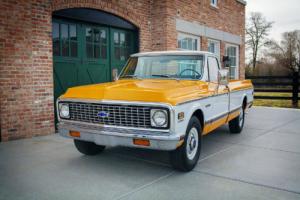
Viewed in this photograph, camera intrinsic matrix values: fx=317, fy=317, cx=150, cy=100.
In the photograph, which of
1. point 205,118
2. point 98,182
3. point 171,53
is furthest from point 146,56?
point 98,182

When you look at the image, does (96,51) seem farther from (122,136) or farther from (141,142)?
(141,142)

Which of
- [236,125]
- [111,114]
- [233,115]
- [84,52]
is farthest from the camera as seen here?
[84,52]

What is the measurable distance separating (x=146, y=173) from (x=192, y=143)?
2.67ft

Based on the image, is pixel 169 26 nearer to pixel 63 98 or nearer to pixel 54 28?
pixel 54 28

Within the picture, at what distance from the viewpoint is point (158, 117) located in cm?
411

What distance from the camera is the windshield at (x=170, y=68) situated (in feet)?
17.9

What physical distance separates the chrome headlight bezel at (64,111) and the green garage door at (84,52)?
2.90 m

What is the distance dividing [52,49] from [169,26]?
445 cm

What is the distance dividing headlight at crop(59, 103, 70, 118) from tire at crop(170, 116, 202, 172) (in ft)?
5.57

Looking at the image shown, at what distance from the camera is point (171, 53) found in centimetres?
572

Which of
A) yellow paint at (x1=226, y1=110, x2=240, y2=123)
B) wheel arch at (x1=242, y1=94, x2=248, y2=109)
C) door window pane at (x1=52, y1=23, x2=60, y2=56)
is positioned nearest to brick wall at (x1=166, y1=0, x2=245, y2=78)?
wheel arch at (x1=242, y1=94, x2=248, y2=109)

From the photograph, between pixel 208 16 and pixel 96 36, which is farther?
pixel 208 16

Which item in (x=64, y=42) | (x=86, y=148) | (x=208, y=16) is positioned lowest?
(x=86, y=148)

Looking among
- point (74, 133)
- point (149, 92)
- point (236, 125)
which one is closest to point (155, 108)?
point (149, 92)
